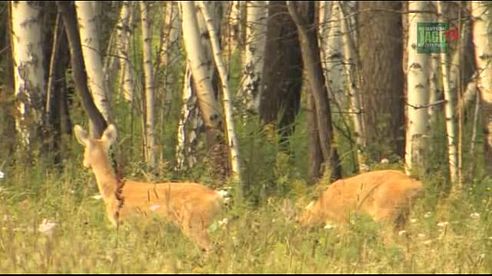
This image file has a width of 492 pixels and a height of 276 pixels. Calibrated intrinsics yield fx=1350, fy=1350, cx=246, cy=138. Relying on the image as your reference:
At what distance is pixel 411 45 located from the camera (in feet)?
41.9

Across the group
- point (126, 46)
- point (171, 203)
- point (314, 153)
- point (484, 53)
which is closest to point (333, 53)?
point (314, 153)

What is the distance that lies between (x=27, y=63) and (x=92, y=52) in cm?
105

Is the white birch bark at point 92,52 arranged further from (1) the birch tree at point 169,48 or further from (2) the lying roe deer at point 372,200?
(2) the lying roe deer at point 372,200

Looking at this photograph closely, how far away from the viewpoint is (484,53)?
11734 millimetres

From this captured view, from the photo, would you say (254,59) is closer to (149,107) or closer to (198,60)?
(198,60)

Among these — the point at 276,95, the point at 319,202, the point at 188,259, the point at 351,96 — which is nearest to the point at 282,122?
the point at 276,95

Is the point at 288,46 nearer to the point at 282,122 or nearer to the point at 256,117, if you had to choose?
the point at 282,122

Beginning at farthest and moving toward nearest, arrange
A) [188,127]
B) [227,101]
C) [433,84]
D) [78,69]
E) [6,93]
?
[6,93] → [433,84] → [188,127] → [78,69] → [227,101]

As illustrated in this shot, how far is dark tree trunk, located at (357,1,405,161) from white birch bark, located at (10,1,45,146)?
3.57 metres

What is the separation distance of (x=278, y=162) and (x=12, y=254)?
17.6ft

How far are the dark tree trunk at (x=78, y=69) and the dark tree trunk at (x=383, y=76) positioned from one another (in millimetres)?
3123

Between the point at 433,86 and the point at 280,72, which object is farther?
the point at 280,72

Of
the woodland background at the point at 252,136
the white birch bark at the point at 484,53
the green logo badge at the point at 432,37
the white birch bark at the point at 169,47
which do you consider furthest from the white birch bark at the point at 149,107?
the white birch bark at the point at 484,53

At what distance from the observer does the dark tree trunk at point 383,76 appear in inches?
594
